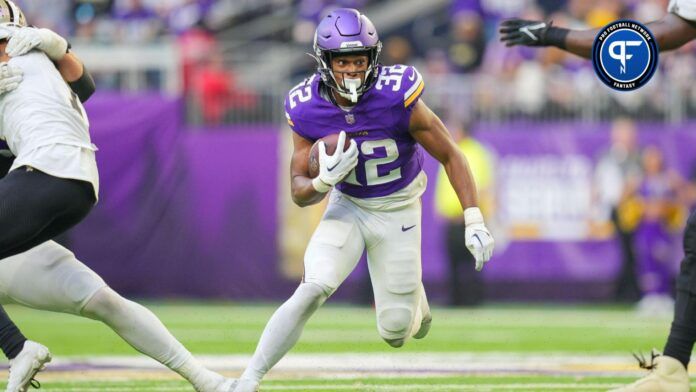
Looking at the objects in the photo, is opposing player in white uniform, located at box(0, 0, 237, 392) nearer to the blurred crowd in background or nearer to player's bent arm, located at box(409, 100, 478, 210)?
player's bent arm, located at box(409, 100, 478, 210)

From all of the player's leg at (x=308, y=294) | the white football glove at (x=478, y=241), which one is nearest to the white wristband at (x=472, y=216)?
the white football glove at (x=478, y=241)

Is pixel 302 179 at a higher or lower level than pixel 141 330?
higher

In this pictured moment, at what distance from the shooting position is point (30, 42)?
16.8ft

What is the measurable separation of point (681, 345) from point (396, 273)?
1.29 meters

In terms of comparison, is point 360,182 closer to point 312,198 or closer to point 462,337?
point 312,198

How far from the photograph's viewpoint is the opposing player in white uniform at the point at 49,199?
492cm

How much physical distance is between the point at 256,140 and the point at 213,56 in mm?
1489

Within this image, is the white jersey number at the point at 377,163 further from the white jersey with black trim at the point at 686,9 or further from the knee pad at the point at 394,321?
the white jersey with black trim at the point at 686,9

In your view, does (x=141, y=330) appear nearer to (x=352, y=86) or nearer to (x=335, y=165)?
(x=335, y=165)

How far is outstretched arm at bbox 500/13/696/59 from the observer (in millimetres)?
5395

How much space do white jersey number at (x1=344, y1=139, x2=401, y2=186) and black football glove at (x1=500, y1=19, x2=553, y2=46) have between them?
77 centimetres

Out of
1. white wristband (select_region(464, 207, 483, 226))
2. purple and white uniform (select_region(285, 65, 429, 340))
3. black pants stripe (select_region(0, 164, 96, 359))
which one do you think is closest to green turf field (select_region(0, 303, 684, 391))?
purple and white uniform (select_region(285, 65, 429, 340))

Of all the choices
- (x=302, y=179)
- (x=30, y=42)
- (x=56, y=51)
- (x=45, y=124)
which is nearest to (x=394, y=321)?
(x=302, y=179)

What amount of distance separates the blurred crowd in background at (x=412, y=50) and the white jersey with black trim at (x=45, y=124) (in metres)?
7.65
